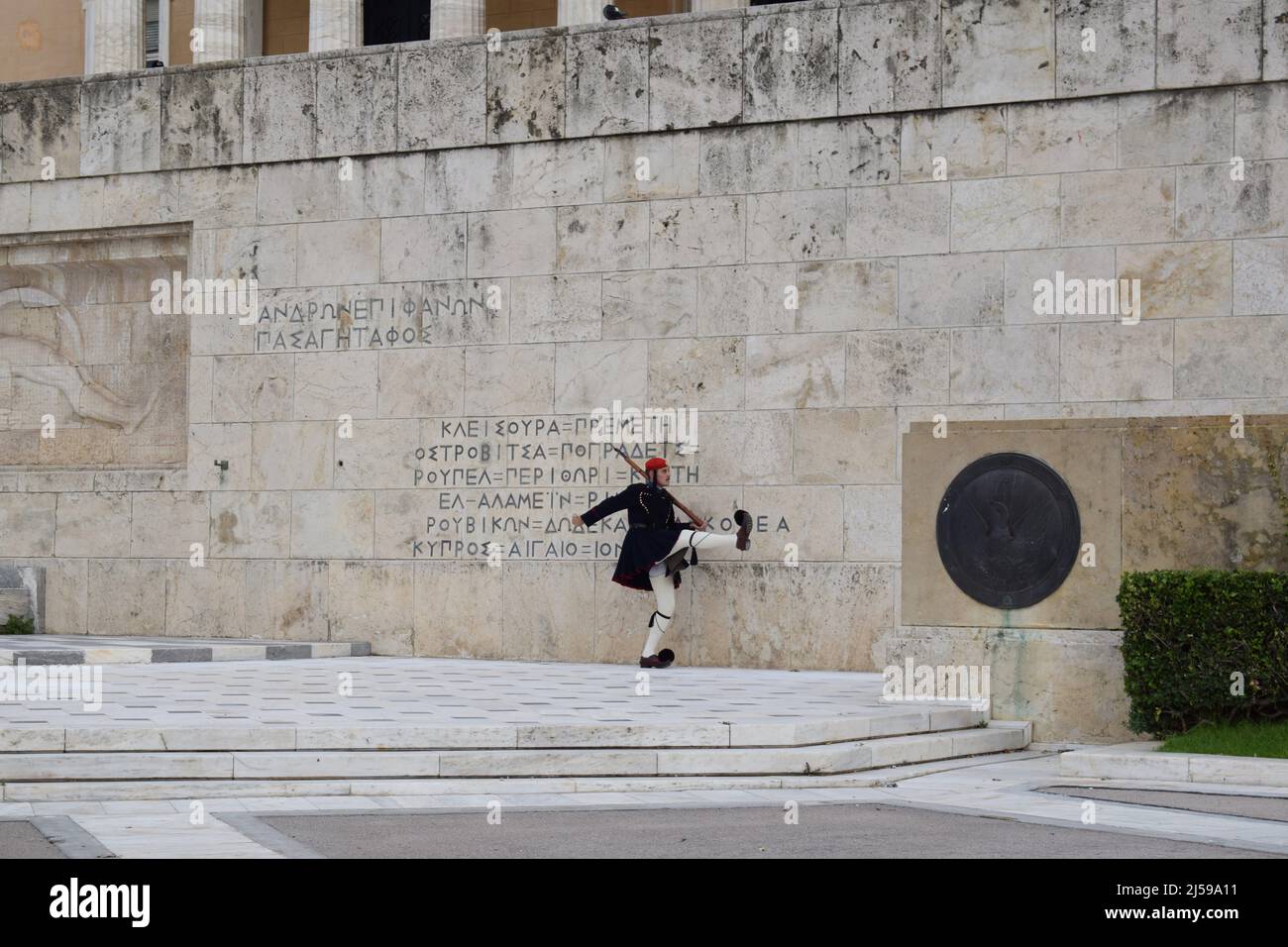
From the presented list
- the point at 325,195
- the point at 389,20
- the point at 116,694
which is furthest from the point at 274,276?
the point at 389,20

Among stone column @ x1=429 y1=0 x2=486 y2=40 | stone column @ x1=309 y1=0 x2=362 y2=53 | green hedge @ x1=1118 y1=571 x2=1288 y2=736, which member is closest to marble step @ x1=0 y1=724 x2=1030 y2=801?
green hedge @ x1=1118 y1=571 x2=1288 y2=736

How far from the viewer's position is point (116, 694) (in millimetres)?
13930

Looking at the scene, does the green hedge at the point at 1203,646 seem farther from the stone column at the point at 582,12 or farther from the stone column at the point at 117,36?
the stone column at the point at 117,36

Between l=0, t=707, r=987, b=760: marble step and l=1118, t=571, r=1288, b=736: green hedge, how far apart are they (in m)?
2.07

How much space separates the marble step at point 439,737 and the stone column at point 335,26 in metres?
14.2

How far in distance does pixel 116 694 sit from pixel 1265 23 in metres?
11.9

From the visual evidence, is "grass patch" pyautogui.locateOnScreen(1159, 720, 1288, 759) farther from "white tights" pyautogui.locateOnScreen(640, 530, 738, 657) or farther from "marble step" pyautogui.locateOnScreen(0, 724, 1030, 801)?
"white tights" pyautogui.locateOnScreen(640, 530, 738, 657)

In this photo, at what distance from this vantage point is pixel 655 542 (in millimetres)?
17062

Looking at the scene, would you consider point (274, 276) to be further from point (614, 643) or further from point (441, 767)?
point (441, 767)

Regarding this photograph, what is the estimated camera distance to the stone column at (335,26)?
2366cm

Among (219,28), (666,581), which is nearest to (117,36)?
(219,28)

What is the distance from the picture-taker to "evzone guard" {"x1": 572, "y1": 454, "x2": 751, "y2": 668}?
17078mm

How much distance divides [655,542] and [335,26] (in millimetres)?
10195

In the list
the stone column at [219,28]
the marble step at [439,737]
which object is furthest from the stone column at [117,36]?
the marble step at [439,737]
